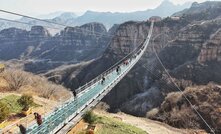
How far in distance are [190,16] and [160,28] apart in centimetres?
2002

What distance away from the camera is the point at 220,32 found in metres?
76.2

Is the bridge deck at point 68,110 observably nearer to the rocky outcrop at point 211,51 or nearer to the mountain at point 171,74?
the mountain at point 171,74

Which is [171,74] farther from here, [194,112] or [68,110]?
[68,110]

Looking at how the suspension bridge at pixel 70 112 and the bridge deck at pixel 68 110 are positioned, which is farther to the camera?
the suspension bridge at pixel 70 112

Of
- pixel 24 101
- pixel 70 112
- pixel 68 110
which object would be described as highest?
pixel 68 110

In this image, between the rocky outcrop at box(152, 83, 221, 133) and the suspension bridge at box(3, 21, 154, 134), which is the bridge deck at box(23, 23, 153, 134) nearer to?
the suspension bridge at box(3, 21, 154, 134)

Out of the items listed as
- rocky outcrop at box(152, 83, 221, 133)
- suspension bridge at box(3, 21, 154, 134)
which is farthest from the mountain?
suspension bridge at box(3, 21, 154, 134)

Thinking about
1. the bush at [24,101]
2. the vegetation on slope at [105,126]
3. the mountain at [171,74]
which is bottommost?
the mountain at [171,74]

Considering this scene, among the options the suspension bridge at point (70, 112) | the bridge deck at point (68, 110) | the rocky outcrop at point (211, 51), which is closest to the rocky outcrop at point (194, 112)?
the bridge deck at point (68, 110)

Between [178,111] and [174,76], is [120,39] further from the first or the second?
[178,111]

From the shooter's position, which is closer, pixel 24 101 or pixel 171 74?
pixel 24 101

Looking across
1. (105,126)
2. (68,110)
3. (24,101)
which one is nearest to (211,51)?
(105,126)

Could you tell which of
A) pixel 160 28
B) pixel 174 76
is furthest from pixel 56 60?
pixel 174 76

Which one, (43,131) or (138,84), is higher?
(43,131)
